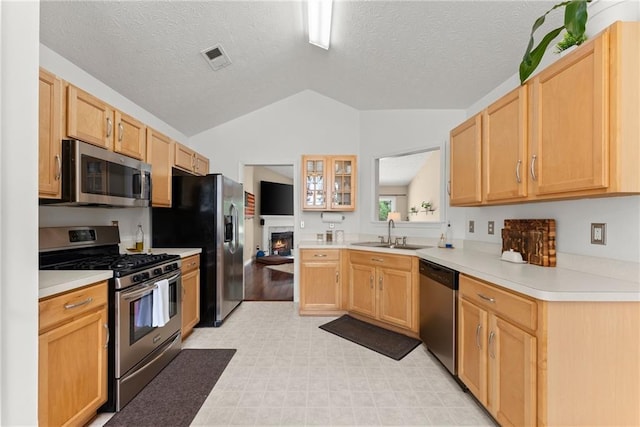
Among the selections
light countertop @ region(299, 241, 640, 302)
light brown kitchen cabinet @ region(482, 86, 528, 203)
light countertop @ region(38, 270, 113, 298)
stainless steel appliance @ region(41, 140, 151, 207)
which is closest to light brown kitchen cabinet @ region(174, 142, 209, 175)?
stainless steel appliance @ region(41, 140, 151, 207)

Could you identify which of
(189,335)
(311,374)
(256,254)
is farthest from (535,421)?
(256,254)

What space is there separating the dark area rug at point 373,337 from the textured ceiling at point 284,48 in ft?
8.75

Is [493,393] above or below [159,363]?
above

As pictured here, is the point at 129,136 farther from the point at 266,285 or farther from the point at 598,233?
the point at 598,233

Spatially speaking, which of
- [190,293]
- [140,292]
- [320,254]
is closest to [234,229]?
[190,293]

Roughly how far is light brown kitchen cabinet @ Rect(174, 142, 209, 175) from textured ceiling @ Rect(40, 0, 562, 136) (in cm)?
52

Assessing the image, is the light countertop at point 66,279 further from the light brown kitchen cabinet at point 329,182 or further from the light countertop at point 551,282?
the light brown kitchen cabinet at point 329,182

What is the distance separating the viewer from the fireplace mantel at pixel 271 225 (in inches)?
290

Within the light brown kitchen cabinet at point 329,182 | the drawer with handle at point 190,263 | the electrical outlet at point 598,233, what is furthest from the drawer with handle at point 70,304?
the electrical outlet at point 598,233

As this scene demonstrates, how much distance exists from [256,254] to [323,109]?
14.0ft

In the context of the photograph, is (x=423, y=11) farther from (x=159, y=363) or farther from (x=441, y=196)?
(x=159, y=363)

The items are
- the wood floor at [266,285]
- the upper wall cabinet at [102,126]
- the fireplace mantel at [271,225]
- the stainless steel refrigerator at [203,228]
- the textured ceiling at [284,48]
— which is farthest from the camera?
the fireplace mantel at [271,225]

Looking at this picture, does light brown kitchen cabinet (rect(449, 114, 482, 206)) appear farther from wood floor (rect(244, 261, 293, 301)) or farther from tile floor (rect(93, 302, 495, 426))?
wood floor (rect(244, 261, 293, 301))

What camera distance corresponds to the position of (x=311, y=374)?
7.16 ft
